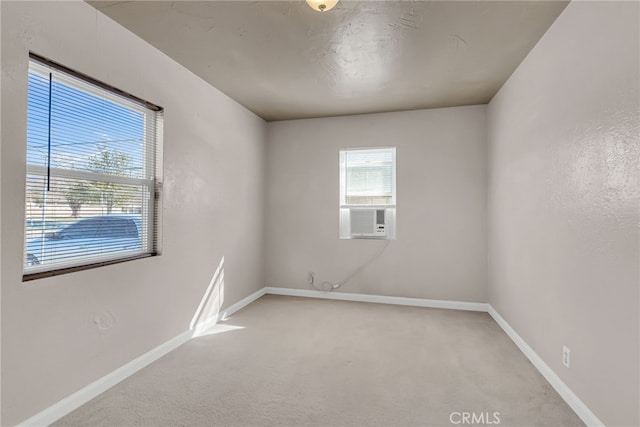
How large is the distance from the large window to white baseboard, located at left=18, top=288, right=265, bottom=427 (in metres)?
0.77

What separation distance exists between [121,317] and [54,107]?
4.70ft

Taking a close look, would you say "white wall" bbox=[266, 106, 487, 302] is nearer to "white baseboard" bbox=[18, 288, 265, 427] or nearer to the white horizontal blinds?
the white horizontal blinds

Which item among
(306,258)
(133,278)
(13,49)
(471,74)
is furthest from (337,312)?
(13,49)

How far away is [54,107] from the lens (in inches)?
73.5

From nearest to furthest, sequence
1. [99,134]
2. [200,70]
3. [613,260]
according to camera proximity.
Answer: [613,260], [99,134], [200,70]

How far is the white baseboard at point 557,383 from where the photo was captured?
177 centimetres

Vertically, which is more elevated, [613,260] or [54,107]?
[54,107]

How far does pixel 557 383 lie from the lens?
2.10m

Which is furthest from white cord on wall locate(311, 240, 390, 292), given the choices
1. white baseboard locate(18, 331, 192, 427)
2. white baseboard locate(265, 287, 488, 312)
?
white baseboard locate(18, 331, 192, 427)

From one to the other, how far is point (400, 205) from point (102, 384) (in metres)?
3.46

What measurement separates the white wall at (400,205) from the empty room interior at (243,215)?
0.15 feet

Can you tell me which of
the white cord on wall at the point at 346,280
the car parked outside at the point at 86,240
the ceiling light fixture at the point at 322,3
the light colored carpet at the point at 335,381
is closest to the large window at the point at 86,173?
the car parked outside at the point at 86,240

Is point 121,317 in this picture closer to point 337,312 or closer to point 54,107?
point 54,107

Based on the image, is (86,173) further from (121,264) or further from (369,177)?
(369,177)
